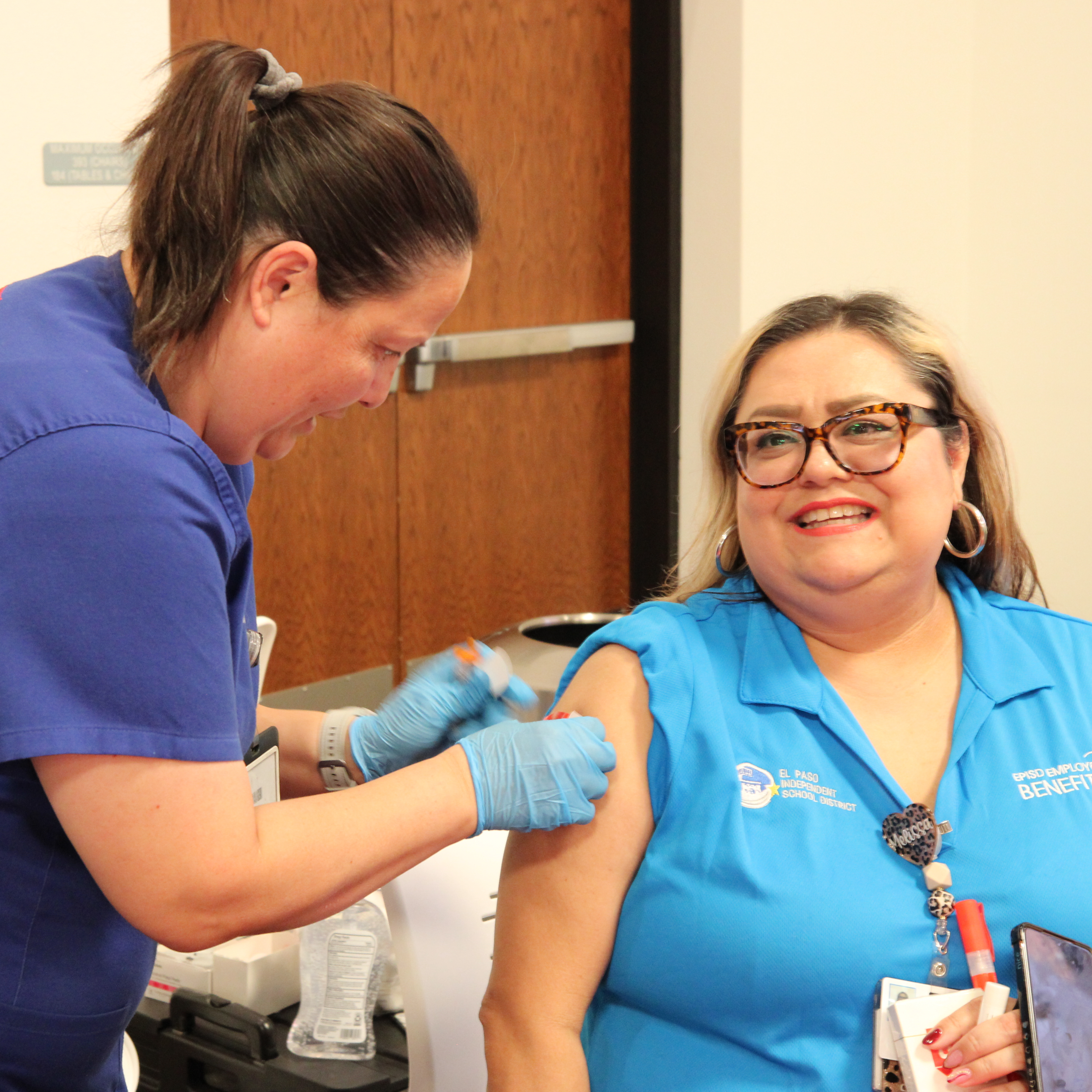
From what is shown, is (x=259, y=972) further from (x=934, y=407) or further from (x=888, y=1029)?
(x=934, y=407)

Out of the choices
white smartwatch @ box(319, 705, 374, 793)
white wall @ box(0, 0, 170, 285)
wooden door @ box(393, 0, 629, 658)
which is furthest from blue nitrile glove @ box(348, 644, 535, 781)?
wooden door @ box(393, 0, 629, 658)

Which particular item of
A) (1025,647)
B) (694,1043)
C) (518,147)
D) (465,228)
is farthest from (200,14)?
(694,1043)

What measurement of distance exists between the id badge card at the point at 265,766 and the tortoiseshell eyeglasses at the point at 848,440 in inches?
25.4

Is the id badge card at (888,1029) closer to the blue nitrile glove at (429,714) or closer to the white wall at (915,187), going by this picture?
the blue nitrile glove at (429,714)

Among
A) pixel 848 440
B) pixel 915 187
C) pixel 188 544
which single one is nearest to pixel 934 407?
pixel 848 440

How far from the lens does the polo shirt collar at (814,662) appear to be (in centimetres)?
146

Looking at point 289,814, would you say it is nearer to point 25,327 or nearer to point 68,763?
point 68,763

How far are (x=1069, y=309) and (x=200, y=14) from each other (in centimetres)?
Result: 246

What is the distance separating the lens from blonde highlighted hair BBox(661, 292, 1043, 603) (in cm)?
159

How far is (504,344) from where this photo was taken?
3176mm

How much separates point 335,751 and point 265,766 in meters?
0.13

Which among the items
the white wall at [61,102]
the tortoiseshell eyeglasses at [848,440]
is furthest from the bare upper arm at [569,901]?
the white wall at [61,102]

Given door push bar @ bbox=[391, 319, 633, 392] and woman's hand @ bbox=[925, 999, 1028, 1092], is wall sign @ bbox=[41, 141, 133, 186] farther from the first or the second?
woman's hand @ bbox=[925, 999, 1028, 1092]

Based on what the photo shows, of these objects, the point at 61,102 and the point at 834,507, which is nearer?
the point at 834,507
